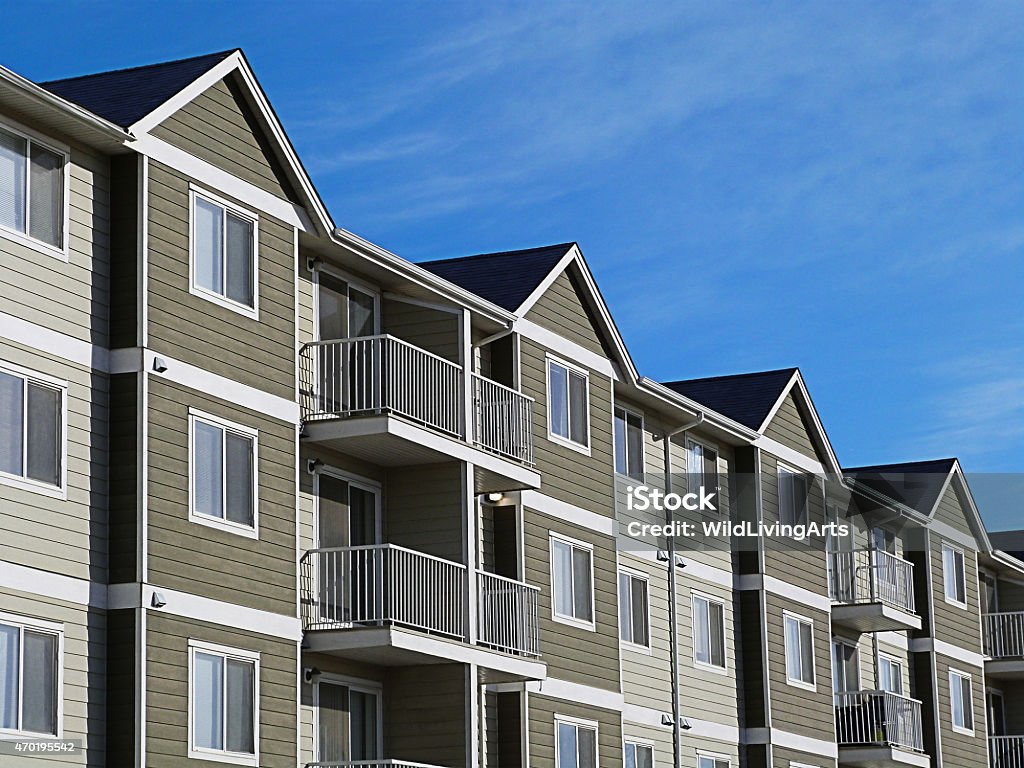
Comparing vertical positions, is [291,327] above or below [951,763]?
above

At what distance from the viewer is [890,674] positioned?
157ft

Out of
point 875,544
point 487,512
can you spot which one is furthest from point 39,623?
point 875,544

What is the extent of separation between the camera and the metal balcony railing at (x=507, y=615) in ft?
92.7

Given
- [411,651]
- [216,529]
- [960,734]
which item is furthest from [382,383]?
[960,734]

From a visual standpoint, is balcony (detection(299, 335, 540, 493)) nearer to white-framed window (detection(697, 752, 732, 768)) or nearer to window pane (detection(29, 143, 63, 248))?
window pane (detection(29, 143, 63, 248))

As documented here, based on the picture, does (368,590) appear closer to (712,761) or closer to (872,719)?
(712,761)

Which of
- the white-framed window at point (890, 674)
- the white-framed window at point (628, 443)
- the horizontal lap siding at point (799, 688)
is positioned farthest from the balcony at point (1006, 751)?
the white-framed window at point (628, 443)

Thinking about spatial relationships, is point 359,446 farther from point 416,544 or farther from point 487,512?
point 487,512

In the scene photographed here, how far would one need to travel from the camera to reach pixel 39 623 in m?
20.7

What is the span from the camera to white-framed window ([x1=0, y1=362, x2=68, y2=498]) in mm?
20750

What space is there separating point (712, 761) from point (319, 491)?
14113 millimetres

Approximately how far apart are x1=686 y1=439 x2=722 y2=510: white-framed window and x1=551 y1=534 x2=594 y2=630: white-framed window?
6.37 m

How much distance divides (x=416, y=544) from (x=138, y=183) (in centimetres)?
837

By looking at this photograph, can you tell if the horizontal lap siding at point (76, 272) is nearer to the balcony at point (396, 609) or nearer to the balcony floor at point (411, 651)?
the balcony at point (396, 609)
